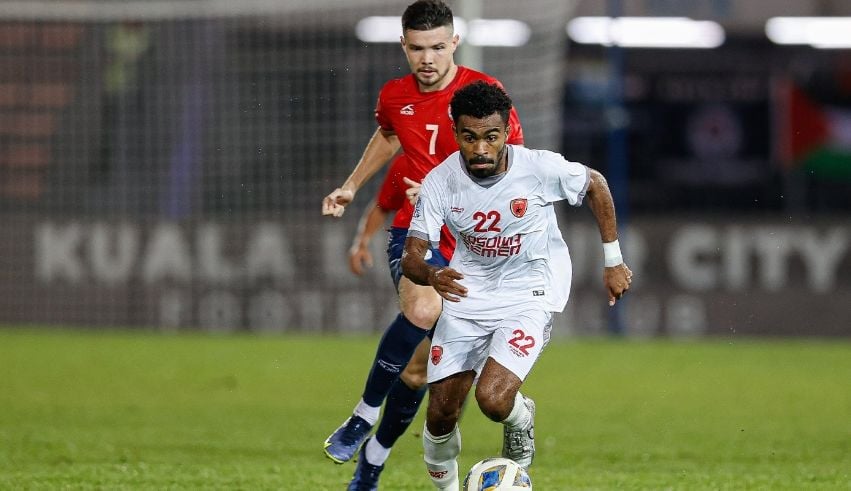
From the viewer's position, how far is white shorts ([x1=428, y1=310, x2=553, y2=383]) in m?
5.81

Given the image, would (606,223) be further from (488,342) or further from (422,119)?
(422,119)

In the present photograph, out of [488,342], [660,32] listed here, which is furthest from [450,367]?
[660,32]

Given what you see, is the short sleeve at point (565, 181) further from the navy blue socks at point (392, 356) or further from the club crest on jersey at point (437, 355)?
the navy blue socks at point (392, 356)

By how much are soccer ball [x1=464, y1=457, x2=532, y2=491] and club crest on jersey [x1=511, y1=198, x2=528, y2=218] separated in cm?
97

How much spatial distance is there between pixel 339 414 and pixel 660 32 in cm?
1246

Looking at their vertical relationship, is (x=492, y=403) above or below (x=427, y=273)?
below

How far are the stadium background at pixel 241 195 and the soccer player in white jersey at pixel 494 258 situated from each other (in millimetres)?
8964

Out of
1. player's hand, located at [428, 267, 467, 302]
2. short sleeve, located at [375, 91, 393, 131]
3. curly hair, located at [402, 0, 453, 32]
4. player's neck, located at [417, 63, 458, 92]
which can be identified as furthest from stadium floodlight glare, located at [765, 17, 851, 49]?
player's hand, located at [428, 267, 467, 302]

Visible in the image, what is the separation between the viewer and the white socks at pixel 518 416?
5977 mm

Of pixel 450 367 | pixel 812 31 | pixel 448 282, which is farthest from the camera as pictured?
pixel 812 31

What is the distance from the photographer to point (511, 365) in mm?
5785

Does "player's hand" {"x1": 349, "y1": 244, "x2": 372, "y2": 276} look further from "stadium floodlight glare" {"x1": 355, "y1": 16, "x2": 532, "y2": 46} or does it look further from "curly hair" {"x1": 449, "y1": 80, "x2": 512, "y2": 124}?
"stadium floodlight glare" {"x1": 355, "y1": 16, "x2": 532, "y2": 46}

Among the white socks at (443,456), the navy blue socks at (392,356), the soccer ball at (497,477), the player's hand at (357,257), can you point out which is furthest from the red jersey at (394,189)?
the soccer ball at (497,477)

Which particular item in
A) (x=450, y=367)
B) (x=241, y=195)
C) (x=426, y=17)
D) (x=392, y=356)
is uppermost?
(x=426, y=17)
